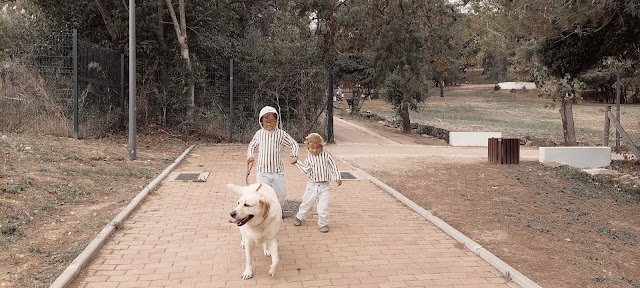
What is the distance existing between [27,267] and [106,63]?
11668 millimetres

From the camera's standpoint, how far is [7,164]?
833cm

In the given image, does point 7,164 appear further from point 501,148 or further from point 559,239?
point 501,148

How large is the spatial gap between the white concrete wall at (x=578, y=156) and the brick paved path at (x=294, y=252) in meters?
6.11

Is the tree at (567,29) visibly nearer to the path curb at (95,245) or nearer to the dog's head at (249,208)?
the dog's head at (249,208)

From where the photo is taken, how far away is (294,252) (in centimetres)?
554

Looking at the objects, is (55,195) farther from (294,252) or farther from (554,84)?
(554,84)

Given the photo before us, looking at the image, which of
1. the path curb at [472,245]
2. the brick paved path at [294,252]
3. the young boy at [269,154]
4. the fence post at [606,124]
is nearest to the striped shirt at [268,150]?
the young boy at [269,154]

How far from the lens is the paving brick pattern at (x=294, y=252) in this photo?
471cm

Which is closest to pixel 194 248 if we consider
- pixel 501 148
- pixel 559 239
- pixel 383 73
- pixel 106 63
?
pixel 559 239

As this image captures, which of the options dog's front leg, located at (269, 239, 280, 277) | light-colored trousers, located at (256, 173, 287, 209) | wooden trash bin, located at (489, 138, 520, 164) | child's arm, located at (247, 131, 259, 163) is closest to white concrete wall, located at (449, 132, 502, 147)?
wooden trash bin, located at (489, 138, 520, 164)

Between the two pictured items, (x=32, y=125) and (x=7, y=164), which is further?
(x=32, y=125)

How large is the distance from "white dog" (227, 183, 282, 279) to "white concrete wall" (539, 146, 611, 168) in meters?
9.64

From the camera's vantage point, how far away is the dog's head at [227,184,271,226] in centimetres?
431

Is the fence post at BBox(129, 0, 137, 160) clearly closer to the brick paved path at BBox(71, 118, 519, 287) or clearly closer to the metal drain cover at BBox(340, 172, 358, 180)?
the brick paved path at BBox(71, 118, 519, 287)
